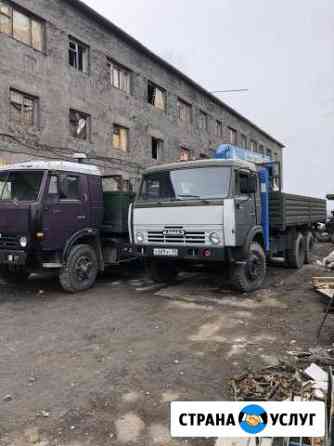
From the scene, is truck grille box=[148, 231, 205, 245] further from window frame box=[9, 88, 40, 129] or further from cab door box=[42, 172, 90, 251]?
window frame box=[9, 88, 40, 129]

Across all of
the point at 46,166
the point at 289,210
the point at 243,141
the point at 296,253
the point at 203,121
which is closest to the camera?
the point at 46,166

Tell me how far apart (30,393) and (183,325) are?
2.60 m

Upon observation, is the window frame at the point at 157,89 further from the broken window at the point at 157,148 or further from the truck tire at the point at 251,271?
the truck tire at the point at 251,271

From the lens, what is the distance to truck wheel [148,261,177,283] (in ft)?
27.9

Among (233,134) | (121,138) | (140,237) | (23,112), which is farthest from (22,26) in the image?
(233,134)

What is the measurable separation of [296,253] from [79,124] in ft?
36.7

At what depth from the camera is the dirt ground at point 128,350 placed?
2970mm

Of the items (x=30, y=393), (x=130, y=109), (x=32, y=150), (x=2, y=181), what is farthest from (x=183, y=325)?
(x=130, y=109)

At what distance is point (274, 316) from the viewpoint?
232 inches

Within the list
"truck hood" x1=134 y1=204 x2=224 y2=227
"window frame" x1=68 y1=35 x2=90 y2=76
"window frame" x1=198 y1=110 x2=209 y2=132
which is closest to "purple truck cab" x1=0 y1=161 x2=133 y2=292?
"truck hood" x1=134 y1=204 x2=224 y2=227

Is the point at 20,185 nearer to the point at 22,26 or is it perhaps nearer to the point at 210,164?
the point at 210,164

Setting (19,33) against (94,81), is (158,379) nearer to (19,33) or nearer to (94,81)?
(19,33)

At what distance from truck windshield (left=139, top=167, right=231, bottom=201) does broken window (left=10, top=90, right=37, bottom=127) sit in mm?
8313

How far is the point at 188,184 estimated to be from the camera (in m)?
7.04
